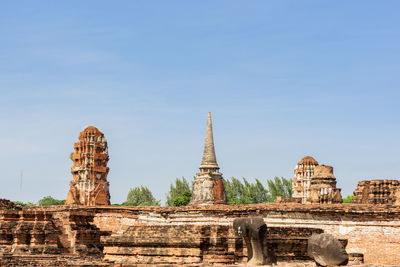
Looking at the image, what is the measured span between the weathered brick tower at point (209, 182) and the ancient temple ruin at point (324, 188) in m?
3.89

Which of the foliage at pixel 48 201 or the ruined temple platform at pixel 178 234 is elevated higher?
the foliage at pixel 48 201

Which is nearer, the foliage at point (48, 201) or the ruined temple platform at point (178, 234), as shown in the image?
the ruined temple platform at point (178, 234)

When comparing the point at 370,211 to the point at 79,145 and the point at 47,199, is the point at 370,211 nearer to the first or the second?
the point at 79,145

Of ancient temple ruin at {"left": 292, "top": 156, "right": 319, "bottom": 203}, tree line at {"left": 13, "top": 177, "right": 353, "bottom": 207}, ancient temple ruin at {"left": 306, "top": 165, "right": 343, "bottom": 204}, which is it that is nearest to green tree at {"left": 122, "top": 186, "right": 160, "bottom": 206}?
tree line at {"left": 13, "top": 177, "right": 353, "bottom": 207}

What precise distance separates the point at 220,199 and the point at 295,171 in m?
11.0

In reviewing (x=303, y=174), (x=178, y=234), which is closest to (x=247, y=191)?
(x=303, y=174)

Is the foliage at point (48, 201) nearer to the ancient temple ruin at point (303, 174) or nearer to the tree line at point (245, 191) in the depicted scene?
the tree line at point (245, 191)

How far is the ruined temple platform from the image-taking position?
501 inches

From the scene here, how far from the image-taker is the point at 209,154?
108 feet

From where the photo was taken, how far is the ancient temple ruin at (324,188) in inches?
1171

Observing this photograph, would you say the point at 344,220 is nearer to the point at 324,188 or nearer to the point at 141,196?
the point at 324,188

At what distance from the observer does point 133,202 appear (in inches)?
2635

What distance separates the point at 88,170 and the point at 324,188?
1026 cm

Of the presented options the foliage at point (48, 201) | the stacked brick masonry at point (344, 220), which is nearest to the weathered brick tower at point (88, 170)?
the stacked brick masonry at point (344, 220)
